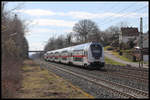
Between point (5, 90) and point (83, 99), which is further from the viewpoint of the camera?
point (5, 90)

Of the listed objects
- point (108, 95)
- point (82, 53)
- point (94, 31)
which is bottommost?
point (108, 95)

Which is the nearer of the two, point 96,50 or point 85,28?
point 96,50

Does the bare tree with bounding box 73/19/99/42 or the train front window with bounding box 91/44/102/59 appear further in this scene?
the bare tree with bounding box 73/19/99/42

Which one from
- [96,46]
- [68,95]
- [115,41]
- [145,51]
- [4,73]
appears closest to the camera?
[68,95]

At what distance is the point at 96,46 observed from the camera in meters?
25.1

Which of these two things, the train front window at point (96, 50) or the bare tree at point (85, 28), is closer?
the train front window at point (96, 50)

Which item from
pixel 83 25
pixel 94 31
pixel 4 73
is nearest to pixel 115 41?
pixel 94 31

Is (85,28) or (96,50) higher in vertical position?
(85,28)

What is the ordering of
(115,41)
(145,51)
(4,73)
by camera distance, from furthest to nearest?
(115,41)
(145,51)
(4,73)

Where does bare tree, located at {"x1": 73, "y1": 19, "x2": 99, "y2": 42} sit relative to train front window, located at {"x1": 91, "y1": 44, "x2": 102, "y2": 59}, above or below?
above

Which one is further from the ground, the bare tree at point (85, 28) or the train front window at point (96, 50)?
the bare tree at point (85, 28)

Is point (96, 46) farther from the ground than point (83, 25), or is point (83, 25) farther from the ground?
point (83, 25)

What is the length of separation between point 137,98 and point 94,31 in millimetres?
77674

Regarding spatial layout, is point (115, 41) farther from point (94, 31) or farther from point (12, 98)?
point (12, 98)
